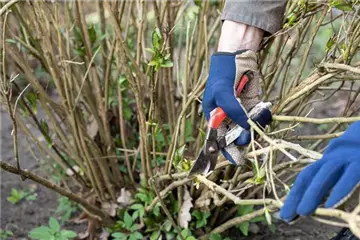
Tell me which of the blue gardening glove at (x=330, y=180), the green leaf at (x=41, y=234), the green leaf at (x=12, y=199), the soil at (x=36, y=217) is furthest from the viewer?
the green leaf at (x=12, y=199)

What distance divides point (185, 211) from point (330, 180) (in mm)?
997

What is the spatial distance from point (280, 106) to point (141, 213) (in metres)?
0.71

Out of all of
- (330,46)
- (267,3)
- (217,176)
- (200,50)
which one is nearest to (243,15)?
(267,3)

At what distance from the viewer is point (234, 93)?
1328 mm

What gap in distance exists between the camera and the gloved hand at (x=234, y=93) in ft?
4.25

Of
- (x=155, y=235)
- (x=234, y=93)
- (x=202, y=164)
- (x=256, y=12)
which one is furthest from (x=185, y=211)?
(x=256, y=12)

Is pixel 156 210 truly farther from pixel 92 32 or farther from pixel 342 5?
pixel 342 5

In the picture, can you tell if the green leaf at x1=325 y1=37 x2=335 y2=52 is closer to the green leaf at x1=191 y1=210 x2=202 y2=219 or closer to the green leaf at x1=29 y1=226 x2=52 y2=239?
the green leaf at x1=191 y1=210 x2=202 y2=219

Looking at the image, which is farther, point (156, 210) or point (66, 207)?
point (66, 207)

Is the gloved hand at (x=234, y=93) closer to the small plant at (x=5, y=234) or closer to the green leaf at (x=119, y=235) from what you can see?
the green leaf at (x=119, y=235)

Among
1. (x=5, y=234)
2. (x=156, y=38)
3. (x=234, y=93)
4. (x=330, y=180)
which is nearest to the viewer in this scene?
(x=330, y=180)

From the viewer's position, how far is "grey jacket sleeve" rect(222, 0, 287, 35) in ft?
4.76

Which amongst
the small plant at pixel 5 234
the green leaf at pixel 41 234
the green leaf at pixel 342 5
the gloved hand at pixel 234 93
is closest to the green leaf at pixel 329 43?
the green leaf at pixel 342 5

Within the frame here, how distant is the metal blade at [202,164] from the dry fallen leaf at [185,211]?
Answer: 1.45ft
